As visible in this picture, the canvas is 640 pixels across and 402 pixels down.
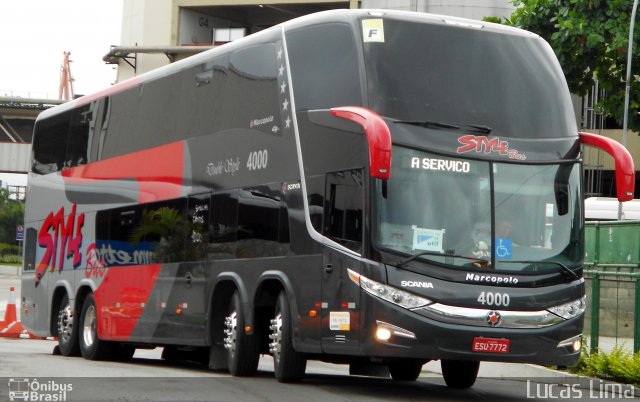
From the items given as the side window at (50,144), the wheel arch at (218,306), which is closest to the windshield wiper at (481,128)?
the wheel arch at (218,306)

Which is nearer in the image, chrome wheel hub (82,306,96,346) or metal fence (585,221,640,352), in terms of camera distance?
metal fence (585,221,640,352)

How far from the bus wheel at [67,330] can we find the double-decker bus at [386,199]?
5029 mm

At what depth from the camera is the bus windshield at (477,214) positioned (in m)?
13.1

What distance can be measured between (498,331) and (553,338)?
25.6 inches

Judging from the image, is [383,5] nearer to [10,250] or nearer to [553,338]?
[553,338]

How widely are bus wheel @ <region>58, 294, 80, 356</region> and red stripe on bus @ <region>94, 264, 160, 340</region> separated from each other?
1.17m

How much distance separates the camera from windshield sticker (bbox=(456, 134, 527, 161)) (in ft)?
44.2

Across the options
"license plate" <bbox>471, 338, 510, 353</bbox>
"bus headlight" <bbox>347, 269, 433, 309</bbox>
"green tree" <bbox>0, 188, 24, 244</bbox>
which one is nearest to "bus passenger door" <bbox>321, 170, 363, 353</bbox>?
"bus headlight" <bbox>347, 269, 433, 309</bbox>

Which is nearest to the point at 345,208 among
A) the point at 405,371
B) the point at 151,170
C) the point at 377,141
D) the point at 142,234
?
the point at 377,141

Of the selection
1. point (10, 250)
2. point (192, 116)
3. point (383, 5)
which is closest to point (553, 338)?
point (192, 116)

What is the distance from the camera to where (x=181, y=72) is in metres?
18.6

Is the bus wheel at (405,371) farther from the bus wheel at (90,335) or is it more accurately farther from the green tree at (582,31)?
the green tree at (582,31)

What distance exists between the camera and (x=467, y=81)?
13930 mm

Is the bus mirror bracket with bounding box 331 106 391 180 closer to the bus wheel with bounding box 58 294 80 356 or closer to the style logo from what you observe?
the style logo
